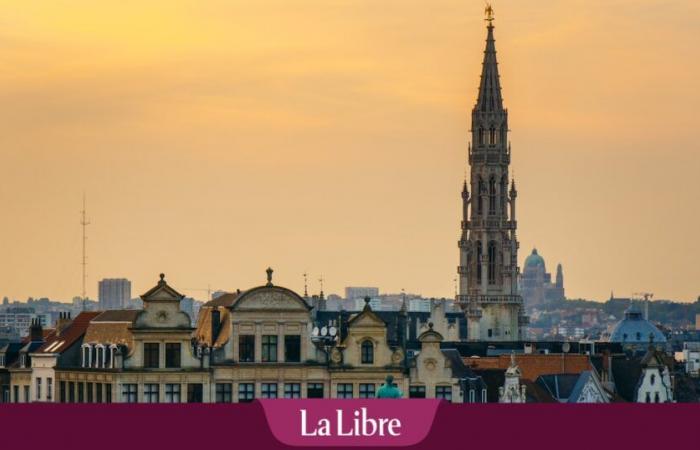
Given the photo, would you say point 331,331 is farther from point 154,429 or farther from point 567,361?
point 154,429

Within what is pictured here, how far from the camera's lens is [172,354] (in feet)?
423

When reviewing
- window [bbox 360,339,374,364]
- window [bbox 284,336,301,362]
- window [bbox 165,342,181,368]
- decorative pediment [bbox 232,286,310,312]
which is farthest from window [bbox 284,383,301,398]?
window [bbox 165,342,181,368]

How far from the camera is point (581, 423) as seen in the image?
65.8 metres

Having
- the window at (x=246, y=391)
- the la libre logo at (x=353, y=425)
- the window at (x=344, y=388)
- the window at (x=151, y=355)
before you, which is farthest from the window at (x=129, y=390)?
the la libre logo at (x=353, y=425)

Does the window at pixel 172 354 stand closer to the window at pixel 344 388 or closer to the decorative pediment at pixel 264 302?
the decorative pediment at pixel 264 302

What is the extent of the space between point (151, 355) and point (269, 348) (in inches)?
194

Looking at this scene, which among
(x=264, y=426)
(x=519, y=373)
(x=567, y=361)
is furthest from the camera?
(x=567, y=361)

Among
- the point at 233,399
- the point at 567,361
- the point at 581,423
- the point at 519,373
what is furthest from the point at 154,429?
the point at 567,361

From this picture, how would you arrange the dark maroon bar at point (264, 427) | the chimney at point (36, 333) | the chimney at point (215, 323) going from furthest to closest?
the chimney at point (36, 333)
the chimney at point (215, 323)
the dark maroon bar at point (264, 427)

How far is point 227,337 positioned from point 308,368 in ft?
11.9

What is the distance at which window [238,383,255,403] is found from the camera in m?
129

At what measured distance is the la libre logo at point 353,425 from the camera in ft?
204

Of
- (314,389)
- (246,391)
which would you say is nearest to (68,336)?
(246,391)

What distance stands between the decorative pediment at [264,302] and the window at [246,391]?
10.7ft
